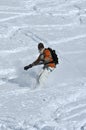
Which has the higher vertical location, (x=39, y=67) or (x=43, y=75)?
(x=43, y=75)

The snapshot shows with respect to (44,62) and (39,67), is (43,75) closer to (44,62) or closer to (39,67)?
(44,62)

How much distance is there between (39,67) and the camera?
13664mm

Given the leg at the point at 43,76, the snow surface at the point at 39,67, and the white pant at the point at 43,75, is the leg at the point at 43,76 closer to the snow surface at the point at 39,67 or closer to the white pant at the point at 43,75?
the white pant at the point at 43,75

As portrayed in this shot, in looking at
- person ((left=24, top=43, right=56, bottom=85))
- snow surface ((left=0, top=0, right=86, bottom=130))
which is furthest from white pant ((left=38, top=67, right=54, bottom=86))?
snow surface ((left=0, top=0, right=86, bottom=130))

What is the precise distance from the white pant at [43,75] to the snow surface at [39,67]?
0.62 feet

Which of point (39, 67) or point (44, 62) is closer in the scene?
point (44, 62)

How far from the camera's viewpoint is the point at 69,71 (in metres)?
13.9

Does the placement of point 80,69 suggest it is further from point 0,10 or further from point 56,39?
point 0,10

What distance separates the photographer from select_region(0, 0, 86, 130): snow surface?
11.0 metres

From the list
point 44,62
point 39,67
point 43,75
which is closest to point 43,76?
point 43,75

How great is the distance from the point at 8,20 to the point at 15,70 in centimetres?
360

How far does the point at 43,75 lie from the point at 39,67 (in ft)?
3.87

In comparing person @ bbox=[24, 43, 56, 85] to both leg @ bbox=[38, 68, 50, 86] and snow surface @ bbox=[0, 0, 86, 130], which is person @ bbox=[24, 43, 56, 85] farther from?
snow surface @ bbox=[0, 0, 86, 130]

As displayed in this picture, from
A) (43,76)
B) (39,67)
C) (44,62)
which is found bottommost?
(39,67)
